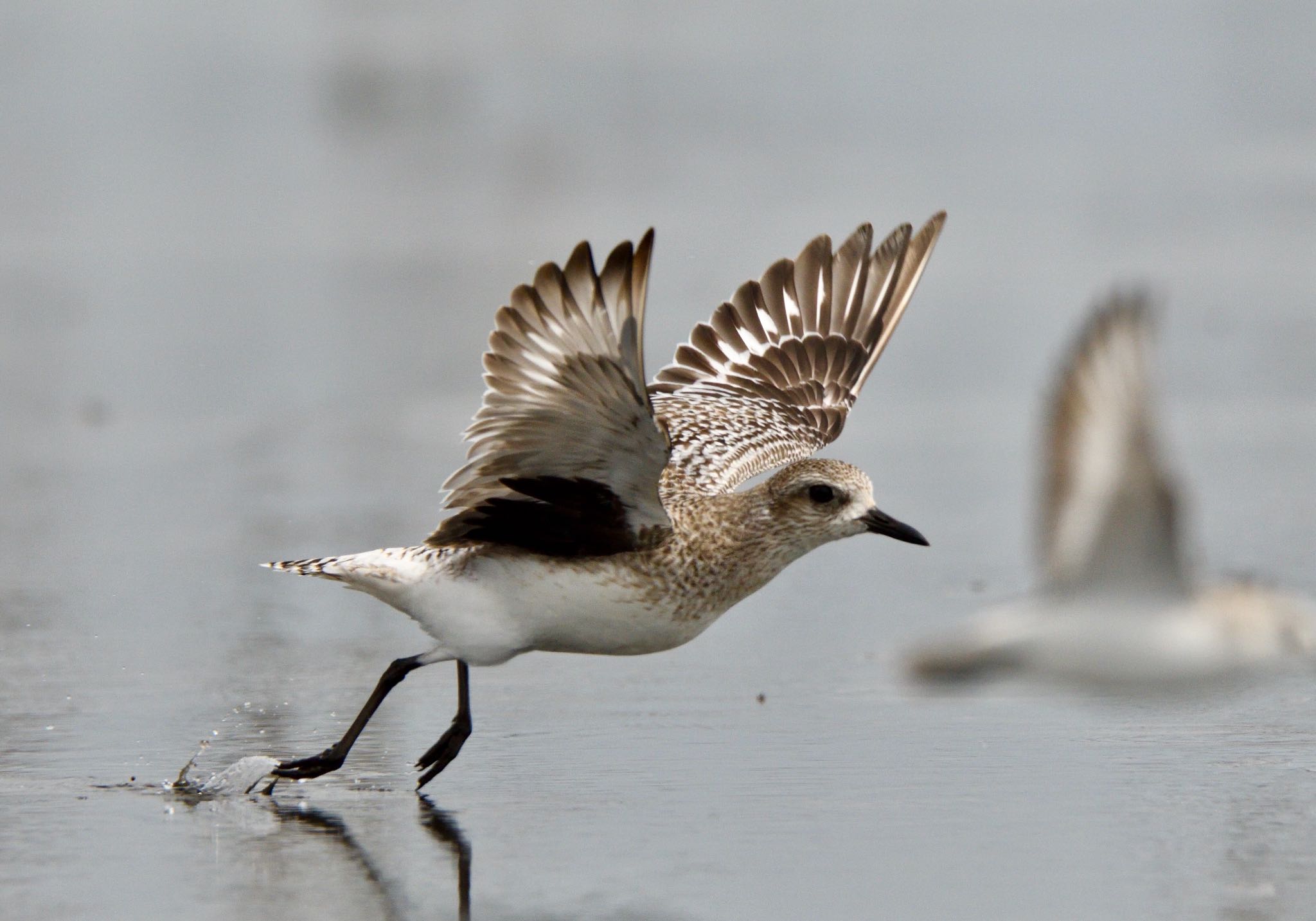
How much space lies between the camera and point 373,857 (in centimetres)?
545

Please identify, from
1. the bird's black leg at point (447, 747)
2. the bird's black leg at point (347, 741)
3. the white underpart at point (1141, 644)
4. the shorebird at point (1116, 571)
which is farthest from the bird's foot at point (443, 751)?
the white underpart at point (1141, 644)

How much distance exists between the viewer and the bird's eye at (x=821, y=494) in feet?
21.9

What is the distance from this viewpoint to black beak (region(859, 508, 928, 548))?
6.55 meters

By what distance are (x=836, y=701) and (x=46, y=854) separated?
277 centimetres

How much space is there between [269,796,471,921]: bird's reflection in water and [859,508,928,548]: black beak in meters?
1.62

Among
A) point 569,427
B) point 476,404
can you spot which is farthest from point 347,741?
point 476,404

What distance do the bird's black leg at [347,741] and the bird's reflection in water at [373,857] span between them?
105mm

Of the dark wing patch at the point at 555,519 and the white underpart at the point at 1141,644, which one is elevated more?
the dark wing patch at the point at 555,519

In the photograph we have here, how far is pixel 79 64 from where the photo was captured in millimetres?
22203

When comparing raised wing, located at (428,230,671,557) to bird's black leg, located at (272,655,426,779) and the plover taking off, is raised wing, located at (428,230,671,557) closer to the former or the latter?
the plover taking off

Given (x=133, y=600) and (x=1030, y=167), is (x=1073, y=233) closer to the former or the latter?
(x=1030, y=167)

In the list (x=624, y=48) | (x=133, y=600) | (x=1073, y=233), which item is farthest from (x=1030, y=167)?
(x=133, y=600)

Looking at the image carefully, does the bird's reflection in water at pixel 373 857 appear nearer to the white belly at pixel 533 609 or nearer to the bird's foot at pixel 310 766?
the bird's foot at pixel 310 766

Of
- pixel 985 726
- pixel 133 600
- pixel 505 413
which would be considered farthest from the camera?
pixel 133 600
